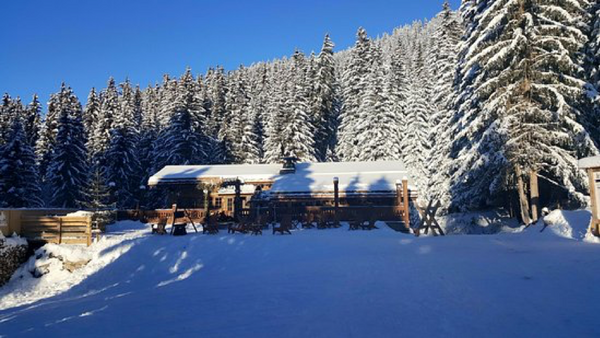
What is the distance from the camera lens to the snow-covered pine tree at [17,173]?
3180cm

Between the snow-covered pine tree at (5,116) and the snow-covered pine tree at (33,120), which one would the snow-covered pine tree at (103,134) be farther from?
the snow-covered pine tree at (33,120)

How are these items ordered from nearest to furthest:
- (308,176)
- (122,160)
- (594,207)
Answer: (594,207) < (308,176) < (122,160)

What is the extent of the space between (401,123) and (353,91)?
7809 millimetres

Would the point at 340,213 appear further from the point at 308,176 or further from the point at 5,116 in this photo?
the point at 5,116

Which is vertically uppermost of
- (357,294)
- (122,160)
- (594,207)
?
(122,160)

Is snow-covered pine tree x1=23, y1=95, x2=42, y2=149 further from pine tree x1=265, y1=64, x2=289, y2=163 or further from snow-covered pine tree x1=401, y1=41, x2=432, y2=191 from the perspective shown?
snow-covered pine tree x1=401, y1=41, x2=432, y2=191

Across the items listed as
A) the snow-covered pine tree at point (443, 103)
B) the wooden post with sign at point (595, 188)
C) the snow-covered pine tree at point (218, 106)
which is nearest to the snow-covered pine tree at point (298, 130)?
the snow-covered pine tree at point (218, 106)

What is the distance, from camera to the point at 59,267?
16.4 m

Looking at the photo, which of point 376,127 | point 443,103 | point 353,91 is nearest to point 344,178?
point 443,103

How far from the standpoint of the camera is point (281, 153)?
137ft

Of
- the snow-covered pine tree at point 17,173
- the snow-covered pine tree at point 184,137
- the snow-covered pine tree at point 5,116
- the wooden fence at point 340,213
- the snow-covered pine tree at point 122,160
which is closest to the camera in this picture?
the wooden fence at point 340,213

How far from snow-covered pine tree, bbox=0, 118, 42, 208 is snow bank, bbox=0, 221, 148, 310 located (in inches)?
742

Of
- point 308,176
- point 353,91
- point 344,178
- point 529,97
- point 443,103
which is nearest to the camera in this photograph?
point 529,97

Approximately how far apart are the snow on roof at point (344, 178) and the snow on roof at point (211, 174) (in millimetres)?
1996
